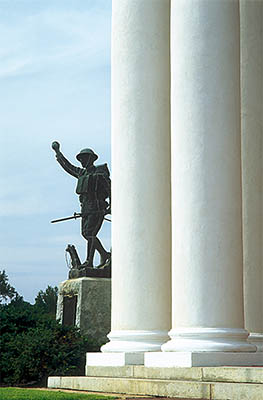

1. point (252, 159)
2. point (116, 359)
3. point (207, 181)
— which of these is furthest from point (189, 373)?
point (252, 159)

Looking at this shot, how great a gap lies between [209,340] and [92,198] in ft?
115

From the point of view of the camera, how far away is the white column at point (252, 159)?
44000mm

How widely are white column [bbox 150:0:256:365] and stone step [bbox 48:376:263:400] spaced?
252cm

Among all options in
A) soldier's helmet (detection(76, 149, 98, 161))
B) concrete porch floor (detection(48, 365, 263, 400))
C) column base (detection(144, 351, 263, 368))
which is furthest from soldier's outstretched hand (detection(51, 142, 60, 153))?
column base (detection(144, 351, 263, 368))

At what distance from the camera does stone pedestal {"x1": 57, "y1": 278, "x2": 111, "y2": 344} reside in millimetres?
67250

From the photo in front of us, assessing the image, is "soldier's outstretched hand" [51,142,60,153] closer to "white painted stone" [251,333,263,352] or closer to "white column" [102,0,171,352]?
"white column" [102,0,171,352]

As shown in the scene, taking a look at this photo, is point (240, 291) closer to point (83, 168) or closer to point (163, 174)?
point (163, 174)

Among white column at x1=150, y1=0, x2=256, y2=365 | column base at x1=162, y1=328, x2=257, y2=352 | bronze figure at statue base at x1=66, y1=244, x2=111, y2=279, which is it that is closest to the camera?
column base at x1=162, y1=328, x2=257, y2=352

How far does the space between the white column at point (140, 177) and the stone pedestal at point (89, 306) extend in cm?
2422

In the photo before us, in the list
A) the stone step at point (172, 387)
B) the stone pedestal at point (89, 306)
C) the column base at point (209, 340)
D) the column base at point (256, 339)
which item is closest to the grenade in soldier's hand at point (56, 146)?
the stone pedestal at point (89, 306)

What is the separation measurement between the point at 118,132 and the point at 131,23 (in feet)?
20.6

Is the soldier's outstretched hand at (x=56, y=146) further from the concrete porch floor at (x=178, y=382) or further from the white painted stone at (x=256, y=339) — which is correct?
the white painted stone at (x=256, y=339)

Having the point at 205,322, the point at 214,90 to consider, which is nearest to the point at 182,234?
the point at 205,322

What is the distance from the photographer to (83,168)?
72562 millimetres
